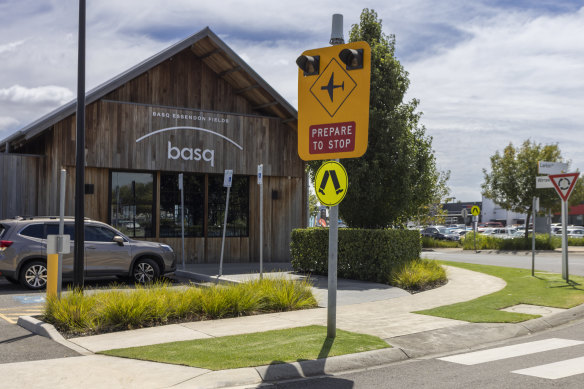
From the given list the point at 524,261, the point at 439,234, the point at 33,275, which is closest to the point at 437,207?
the point at 439,234

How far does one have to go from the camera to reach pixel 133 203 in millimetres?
19375

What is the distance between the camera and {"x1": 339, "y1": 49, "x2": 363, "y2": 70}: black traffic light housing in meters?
7.89

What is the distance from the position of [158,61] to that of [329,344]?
536 inches

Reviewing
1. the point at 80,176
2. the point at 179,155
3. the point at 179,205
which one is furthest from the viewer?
the point at 179,205

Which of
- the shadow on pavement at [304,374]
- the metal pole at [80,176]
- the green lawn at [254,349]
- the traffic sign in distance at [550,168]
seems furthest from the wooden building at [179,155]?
the shadow on pavement at [304,374]

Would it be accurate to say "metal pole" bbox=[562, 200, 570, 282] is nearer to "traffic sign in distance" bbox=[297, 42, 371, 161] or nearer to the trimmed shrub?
"traffic sign in distance" bbox=[297, 42, 371, 161]

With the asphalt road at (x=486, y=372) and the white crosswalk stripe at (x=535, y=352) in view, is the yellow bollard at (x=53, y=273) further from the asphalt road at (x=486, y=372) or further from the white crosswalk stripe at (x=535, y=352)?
the white crosswalk stripe at (x=535, y=352)

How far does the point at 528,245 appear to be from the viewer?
118 feet

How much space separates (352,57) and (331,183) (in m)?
1.71

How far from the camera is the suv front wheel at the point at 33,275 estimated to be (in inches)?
531

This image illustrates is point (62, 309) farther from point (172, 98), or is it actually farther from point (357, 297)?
point (172, 98)

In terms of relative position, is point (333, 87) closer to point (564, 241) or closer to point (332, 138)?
point (332, 138)

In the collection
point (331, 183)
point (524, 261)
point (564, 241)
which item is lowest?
point (524, 261)

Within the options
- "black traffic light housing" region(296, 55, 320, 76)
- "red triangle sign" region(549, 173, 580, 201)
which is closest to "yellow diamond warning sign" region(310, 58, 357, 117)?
"black traffic light housing" region(296, 55, 320, 76)
